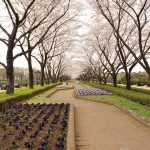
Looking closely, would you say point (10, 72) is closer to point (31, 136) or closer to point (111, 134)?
point (111, 134)

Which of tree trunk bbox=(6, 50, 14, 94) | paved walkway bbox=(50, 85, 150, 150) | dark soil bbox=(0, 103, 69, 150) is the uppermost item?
tree trunk bbox=(6, 50, 14, 94)

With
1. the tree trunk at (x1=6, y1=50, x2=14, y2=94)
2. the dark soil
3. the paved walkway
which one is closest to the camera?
the dark soil

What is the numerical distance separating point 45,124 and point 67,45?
1666 inches

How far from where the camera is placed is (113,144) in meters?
8.08

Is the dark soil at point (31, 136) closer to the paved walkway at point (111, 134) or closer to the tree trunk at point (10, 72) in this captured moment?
the paved walkway at point (111, 134)

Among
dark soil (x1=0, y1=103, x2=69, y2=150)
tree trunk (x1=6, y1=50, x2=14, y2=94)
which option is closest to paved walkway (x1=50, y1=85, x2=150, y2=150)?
dark soil (x1=0, y1=103, x2=69, y2=150)

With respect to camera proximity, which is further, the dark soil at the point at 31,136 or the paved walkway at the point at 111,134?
the paved walkway at the point at 111,134

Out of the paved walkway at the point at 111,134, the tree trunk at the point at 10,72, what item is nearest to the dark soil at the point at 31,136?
the paved walkway at the point at 111,134

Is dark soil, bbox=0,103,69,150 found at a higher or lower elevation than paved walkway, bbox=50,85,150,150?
higher

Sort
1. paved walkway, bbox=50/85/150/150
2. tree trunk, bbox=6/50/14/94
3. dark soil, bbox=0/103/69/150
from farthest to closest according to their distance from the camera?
tree trunk, bbox=6/50/14/94
paved walkway, bbox=50/85/150/150
dark soil, bbox=0/103/69/150

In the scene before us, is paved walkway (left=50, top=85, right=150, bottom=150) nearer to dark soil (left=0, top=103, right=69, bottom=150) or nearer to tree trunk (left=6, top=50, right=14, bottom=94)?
dark soil (left=0, top=103, right=69, bottom=150)

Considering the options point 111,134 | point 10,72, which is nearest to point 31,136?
point 111,134

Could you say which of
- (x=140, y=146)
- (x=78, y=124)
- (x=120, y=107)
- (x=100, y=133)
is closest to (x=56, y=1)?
(x=120, y=107)

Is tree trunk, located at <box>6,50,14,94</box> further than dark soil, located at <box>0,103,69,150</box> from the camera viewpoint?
Yes
